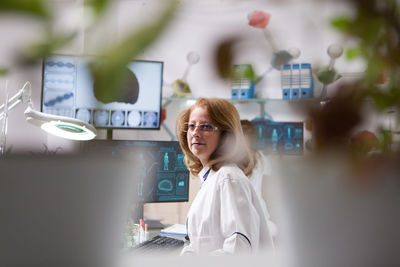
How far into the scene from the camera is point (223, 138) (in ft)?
4.24

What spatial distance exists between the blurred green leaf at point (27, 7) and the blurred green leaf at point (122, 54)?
0.04m

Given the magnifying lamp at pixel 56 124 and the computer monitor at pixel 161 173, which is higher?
the magnifying lamp at pixel 56 124

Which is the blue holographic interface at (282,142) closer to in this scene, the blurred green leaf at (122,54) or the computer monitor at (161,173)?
the blurred green leaf at (122,54)

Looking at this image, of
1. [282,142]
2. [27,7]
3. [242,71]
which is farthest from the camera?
[282,142]

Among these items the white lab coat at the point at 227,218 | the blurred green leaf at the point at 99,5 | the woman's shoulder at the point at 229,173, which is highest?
the blurred green leaf at the point at 99,5

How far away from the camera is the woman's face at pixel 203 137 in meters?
1.28

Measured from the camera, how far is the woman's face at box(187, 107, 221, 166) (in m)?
1.28

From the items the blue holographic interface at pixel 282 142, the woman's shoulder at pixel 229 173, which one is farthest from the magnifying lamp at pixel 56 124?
the woman's shoulder at pixel 229 173

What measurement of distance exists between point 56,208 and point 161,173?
55.3 inches

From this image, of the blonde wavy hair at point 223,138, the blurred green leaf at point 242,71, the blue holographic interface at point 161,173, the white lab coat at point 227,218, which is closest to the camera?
the blurred green leaf at point 242,71

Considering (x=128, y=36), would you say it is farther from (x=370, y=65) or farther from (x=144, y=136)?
(x=144, y=136)

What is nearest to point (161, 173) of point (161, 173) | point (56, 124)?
point (161, 173)

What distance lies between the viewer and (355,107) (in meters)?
0.25

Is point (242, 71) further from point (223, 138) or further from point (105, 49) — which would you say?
point (223, 138)
